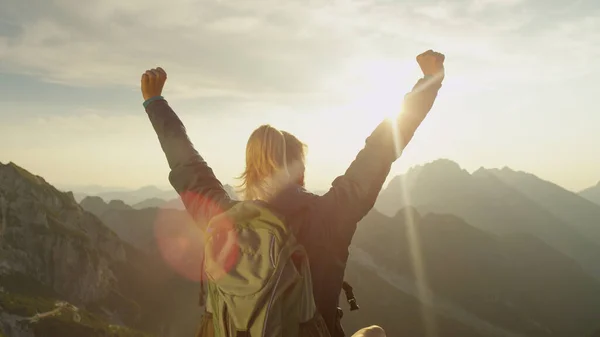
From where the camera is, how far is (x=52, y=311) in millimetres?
70562

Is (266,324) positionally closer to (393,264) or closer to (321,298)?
(321,298)

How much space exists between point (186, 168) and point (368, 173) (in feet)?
5.53

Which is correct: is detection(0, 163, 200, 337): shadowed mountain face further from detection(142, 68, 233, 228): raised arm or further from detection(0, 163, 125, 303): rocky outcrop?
detection(142, 68, 233, 228): raised arm

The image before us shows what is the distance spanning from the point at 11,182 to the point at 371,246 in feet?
426

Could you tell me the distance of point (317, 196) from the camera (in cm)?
337

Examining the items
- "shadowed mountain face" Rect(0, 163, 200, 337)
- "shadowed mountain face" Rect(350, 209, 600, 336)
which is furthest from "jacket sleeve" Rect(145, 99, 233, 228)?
"shadowed mountain face" Rect(350, 209, 600, 336)

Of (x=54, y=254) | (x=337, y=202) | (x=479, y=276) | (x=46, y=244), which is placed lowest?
(x=54, y=254)

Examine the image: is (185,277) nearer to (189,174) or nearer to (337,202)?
(189,174)

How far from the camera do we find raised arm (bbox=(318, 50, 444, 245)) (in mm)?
3355

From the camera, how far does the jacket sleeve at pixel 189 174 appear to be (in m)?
3.79

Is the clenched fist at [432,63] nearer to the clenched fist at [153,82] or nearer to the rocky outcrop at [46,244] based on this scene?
the clenched fist at [153,82]

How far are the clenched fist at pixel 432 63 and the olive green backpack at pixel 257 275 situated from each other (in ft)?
6.60

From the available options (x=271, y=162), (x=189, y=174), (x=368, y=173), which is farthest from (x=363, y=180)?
(x=189, y=174)

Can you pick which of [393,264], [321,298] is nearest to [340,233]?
[321,298]
